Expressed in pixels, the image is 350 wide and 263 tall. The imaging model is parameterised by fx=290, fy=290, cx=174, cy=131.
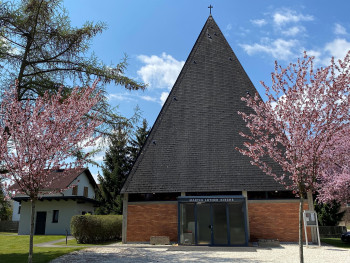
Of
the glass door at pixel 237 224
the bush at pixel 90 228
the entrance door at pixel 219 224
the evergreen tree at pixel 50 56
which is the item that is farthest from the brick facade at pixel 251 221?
the evergreen tree at pixel 50 56

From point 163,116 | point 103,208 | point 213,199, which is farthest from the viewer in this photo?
point 103,208

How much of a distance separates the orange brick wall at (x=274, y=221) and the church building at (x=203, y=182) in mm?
56

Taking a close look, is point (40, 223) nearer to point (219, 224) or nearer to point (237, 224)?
point (219, 224)

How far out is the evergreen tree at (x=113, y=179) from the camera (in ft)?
100

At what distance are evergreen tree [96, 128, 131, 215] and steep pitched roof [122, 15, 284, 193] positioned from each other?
11046mm

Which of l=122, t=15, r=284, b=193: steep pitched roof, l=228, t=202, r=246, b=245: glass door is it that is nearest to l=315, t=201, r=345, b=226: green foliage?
l=122, t=15, r=284, b=193: steep pitched roof

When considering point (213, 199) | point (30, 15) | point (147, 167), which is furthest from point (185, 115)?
point (30, 15)

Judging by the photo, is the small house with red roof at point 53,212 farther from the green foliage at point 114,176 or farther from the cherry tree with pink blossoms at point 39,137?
the cherry tree with pink blossoms at point 39,137

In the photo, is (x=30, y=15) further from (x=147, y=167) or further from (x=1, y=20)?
(x=147, y=167)

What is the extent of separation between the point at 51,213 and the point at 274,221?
915 inches

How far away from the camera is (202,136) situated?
2047 cm

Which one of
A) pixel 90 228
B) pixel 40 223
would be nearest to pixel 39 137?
pixel 90 228

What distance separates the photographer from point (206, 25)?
26391mm

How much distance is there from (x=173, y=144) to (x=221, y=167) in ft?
12.3
